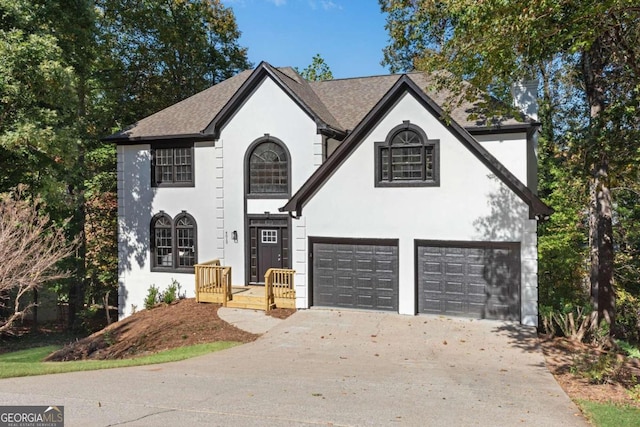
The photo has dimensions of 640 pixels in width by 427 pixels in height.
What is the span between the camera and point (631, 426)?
6.21 m

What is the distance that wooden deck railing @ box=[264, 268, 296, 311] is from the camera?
1448 cm

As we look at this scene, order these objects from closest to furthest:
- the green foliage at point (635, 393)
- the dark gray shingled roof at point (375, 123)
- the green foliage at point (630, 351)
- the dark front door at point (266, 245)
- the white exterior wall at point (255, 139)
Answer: the green foliage at point (635, 393), the green foliage at point (630, 351), the dark gray shingled roof at point (375, 123), the white exterior wall at point (255, 139), the dark front door at point (266, 245)

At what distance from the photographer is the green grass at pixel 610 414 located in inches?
251

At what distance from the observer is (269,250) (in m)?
16.7

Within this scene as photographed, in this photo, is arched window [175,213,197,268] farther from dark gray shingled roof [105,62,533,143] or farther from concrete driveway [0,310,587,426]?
concrete driveway [0,310,587,426]

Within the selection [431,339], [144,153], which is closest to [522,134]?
[431,339]

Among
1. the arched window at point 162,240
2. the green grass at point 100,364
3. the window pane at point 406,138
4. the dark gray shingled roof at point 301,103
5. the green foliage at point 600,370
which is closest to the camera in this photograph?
the green foliage at point 600,370

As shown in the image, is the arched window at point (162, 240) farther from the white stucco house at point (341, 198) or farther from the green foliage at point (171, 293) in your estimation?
the green foliage at point (171, 293)

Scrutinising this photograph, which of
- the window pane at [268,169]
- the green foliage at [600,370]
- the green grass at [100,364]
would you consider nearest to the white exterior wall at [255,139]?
the window pane at [268,169]

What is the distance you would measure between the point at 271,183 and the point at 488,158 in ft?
25.8

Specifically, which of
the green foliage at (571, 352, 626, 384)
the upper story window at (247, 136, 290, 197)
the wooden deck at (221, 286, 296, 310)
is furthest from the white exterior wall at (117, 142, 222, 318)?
the green foliage at (571, 352, 626, 384)

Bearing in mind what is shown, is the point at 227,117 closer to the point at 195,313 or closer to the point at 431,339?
the point at 195,313

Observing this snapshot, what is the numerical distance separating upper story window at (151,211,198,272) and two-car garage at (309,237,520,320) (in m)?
5.66

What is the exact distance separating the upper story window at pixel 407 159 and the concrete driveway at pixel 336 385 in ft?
15.0
